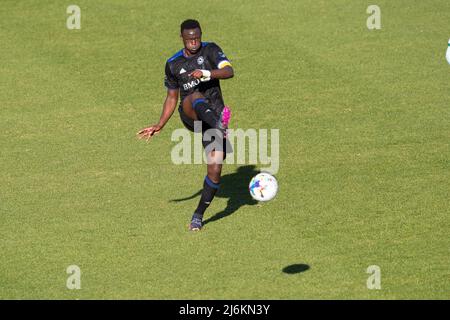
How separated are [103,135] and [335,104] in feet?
15.1

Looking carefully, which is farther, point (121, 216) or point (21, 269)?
point (121, 216)

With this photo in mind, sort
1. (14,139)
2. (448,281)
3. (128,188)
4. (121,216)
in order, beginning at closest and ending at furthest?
(448,281)
(121,216)
(128,188)
(14,139)

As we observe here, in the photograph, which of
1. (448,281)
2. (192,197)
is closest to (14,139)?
(192,197)

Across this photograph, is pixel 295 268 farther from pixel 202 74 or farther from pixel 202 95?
pixel 202 95

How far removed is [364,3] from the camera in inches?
937

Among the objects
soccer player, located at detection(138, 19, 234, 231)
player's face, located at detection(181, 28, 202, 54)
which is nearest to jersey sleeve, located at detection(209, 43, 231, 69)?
soccer player, located at detection(138, 19, 234, 231)

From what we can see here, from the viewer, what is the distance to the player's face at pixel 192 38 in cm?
1379

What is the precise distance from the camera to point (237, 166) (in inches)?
650

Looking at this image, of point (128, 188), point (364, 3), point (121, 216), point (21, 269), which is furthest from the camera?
point (364, 3)

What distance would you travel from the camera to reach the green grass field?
A: 40.7 feet

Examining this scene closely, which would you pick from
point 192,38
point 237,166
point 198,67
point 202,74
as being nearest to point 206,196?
point 202,74

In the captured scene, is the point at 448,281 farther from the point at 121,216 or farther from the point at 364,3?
the point at 364,3

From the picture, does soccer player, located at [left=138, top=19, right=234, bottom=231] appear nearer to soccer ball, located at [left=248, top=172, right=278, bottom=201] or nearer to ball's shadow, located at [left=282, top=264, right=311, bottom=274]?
soccer ball, located at [left=248, top=172, right=278, bottom=201]

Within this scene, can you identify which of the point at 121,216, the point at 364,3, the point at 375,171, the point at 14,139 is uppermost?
the point at 364,3
